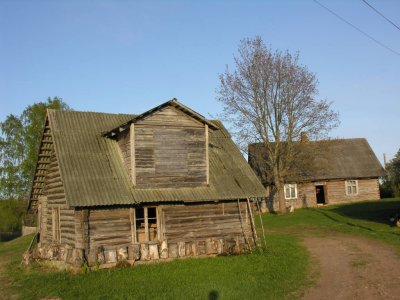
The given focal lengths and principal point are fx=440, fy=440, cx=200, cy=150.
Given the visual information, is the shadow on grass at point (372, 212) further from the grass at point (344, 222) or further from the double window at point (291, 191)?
the double window at point (291, 191)

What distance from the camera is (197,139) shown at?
70.5 ft

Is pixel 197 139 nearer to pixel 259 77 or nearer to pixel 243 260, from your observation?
pixel 243 260

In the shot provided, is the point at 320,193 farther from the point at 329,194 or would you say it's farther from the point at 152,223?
the point at 152,223

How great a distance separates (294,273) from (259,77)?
1018 inches

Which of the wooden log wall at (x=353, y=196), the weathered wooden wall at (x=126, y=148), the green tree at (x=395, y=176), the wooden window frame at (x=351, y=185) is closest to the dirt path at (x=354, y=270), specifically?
the weathered wooden wall at (x=126, y=148)

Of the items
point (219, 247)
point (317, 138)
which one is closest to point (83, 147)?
point (219, 247)

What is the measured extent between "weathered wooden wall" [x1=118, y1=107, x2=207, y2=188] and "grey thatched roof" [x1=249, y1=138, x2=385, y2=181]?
2135 centimetres

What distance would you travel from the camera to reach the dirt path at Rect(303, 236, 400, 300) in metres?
12.7

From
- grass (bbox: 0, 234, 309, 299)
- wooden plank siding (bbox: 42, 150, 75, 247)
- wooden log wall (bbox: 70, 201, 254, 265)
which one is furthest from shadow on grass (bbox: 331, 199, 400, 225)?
wooden plank siding (bbox: 42, 150, 75, 247)

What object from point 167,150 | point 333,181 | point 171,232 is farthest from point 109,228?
point 333,181

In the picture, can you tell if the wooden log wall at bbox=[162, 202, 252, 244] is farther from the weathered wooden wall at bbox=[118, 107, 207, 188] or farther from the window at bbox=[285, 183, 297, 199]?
the window at bbox=[285, 183, 297, 199]

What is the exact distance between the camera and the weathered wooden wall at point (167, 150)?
20.0 m

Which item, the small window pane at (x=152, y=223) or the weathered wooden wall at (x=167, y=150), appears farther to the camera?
the small window pane at (x=152, y=223)

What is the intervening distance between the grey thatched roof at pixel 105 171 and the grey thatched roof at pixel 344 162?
19.5 m
